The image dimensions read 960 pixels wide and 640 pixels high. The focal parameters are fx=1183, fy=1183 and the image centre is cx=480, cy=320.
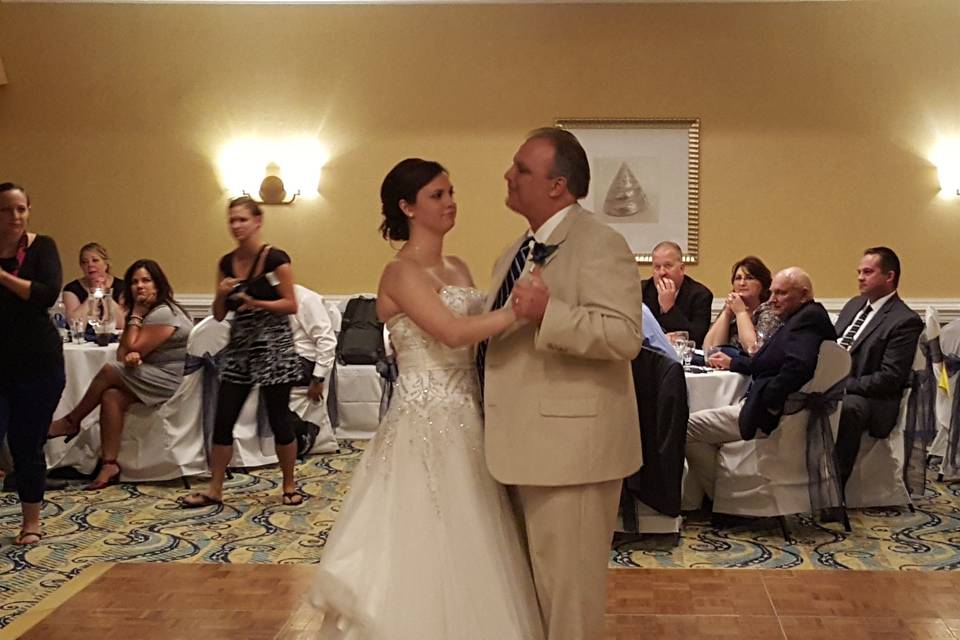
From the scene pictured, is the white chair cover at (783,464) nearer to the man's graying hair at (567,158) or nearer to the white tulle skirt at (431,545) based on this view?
the white tulle skirt at (431,545)

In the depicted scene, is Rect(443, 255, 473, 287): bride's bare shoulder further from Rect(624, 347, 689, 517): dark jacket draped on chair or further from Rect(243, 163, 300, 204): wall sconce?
Rect(243, 163, 300, 204): wall sconce

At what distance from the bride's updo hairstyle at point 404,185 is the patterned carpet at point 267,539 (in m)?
2.09

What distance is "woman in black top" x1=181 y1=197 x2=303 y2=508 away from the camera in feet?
18.3

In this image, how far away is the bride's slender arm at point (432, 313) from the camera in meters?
2.64

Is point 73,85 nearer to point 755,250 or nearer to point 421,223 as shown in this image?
point 755,250

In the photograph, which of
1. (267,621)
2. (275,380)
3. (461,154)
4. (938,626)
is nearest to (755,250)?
(461,154)

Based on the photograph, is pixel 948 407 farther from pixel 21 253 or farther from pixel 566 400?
pixel 21 253

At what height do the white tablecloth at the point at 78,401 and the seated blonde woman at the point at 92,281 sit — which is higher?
the seated blonde woman at the point at 92,281

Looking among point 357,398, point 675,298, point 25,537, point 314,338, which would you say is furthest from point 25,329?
point 675,298

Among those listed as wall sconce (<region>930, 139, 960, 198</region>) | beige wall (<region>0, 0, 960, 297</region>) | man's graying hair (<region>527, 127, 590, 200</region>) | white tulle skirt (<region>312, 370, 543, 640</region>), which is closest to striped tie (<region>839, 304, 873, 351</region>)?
beige wall (<region>0, 0, 960, 297</region>)

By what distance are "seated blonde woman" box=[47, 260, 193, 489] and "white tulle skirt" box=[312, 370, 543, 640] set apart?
11.9 feet

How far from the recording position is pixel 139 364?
20.9ft

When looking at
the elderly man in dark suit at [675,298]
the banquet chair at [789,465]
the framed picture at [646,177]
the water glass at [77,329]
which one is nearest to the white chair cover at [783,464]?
the banquet chair at [789,465]

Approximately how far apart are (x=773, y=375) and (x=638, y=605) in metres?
1.42
